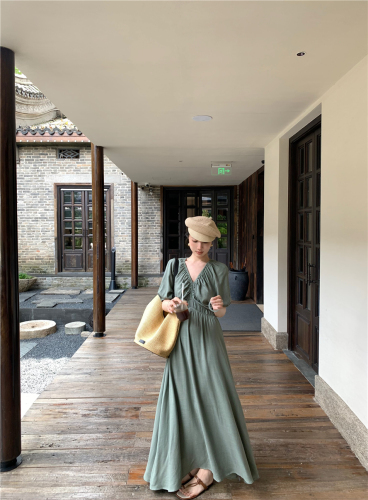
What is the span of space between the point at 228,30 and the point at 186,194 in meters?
7.96

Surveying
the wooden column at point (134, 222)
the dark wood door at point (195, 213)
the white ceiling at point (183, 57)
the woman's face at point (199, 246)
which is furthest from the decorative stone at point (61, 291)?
the woman's face at point (199, 246)

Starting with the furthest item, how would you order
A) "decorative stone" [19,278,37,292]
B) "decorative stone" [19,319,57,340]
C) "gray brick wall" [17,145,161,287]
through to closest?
"gray brick wall" [17,145,161,287] < "decorative stone" [19,278,37,292] < "decorative stone" [19,319,57,340]

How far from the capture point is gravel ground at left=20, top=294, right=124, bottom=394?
5.23 metres

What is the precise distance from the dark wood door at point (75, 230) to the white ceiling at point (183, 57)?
6.52 metres

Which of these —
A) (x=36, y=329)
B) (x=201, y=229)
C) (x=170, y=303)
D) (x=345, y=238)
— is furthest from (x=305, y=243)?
(x=36, y=329)

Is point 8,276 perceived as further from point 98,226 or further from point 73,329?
point 73,329

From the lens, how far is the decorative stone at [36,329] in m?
7.05

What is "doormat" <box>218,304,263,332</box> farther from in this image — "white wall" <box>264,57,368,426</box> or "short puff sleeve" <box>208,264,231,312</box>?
"short puff sleeve" <box>208,264,231,312</box>

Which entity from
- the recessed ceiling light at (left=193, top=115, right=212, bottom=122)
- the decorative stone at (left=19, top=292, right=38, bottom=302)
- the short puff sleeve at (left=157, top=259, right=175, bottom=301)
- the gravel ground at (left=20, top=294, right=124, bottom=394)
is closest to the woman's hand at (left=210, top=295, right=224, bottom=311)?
the short puff sleeve at (left=157, top=259, right=175, bottom=301)

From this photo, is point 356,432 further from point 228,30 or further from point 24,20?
point 24,20

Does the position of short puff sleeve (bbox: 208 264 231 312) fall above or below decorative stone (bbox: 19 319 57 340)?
above

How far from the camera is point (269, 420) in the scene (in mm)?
3014

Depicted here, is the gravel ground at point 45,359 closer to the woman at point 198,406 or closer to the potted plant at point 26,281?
the potted plant at point 26,281

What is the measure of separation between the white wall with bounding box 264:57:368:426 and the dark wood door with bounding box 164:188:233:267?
6382 mm
